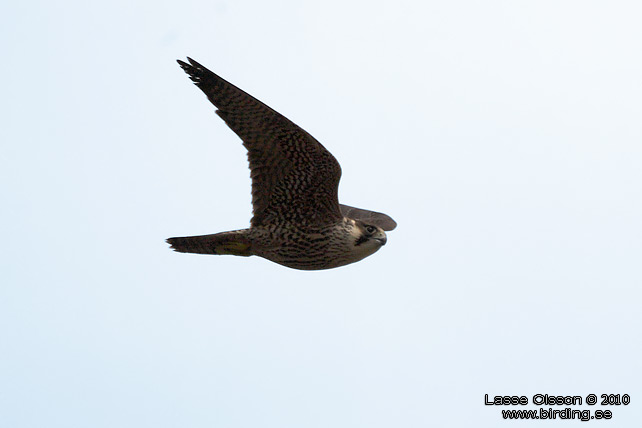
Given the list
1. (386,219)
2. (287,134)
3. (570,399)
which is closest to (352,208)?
(386,219)

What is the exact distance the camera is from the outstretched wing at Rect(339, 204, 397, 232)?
39.0ft

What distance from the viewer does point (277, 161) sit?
9789 mm

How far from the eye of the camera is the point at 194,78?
9.34 metres

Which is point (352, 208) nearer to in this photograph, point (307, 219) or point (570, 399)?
point (307, 219)

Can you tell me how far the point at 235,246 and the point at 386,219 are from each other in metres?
2.64

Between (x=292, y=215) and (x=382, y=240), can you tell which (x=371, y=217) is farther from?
(x=292, y=215)

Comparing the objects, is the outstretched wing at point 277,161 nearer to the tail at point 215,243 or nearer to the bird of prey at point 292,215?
the bird of prey at point 292,215

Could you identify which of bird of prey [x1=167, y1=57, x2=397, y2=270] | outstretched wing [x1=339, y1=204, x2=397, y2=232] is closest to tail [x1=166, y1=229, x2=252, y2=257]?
bird of prey [x1=167, y1=57, x2=397, y2=270]

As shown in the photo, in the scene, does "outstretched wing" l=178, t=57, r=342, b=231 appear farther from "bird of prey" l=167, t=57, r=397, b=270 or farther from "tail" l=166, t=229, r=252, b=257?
"tail" l=166, t=229, r=252, b=257

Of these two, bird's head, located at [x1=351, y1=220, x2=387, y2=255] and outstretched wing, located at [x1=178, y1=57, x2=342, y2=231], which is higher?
outstretched wing, located at [x1=178, y1=57, x2=342, y2=231]

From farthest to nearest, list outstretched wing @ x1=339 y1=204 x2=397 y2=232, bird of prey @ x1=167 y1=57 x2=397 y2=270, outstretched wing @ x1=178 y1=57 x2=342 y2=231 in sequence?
outstretched wing @ x1=339 y1=204 x2=397 y2=232, bird of prey @ x1=167 y1=57 x2=397 y2=270, outstretched wing @ x1=178 y1=57 x2=342 y2=231

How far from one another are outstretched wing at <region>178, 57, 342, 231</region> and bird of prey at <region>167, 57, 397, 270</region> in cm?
1

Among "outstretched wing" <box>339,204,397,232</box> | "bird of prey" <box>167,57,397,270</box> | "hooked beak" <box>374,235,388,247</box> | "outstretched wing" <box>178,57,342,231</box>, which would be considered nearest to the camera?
"outstretched wing" <box>178,57,342,231</box>

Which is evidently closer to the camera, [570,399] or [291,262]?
[291,262]
